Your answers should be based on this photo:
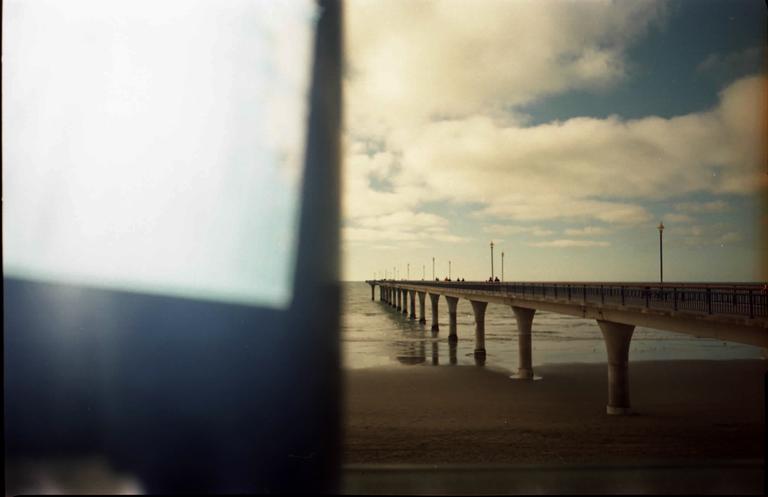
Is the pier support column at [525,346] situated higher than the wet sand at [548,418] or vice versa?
the pier support column at [525,346]

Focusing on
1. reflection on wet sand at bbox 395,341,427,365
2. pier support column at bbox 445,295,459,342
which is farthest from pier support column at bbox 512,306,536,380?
pier support column at bbox 445,295,459,342

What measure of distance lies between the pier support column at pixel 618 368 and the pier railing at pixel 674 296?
1324mm

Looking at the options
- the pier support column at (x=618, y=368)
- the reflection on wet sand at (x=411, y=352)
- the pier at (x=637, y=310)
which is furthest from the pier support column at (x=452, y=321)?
the pier support column at (x=618, y=368)

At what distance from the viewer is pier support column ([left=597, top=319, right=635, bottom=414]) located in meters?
23.8

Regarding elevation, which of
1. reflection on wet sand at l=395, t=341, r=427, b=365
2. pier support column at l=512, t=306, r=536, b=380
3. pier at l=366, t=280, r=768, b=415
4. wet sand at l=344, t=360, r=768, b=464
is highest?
pier at l=366, t=280, r=768, b=415

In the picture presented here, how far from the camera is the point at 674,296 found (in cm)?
2016

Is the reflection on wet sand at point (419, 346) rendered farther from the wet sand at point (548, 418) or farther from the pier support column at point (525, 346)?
the wet sand at point (548, 418)

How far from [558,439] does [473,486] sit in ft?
49.1

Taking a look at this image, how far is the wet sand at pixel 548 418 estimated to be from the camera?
17.2 meters

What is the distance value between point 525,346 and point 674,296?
15917 millimetres

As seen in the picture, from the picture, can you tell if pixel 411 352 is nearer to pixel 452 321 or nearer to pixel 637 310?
pixel 452 321

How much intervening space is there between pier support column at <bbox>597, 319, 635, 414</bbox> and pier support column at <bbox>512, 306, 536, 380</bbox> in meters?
9.79

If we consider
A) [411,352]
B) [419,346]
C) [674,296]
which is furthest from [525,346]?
[419,346]

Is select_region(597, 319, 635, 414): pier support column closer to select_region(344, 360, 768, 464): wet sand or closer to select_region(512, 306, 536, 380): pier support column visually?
select_region(344, 360, 768, 464): wet sand
